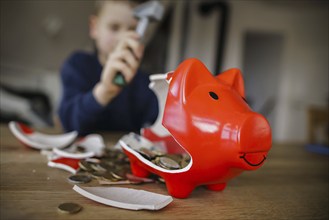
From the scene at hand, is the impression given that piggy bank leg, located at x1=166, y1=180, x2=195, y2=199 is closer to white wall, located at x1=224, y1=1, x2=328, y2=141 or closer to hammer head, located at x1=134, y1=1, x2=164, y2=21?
hammer head, located at x1=134, y1=1, x2=164, y2=21

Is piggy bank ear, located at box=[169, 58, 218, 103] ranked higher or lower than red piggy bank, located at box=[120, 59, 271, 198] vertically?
higher

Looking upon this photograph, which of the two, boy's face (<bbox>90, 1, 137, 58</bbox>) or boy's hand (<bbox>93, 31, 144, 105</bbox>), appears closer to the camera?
boy's hand (<bbox>93, 31, 144, 105</bbox>)

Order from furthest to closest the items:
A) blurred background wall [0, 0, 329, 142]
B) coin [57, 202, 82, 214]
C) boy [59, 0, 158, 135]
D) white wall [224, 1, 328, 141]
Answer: white wall [224, 1, 328, 141], blurred background wall [0, 0, 329, 142], boy [59, 0, 158, 135], coin [57, 202, 82, 214]

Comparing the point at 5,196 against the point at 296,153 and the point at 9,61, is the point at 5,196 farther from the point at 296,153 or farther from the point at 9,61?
the point at 9,61

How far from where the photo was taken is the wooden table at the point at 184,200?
0.26 meters

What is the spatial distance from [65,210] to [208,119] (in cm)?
16

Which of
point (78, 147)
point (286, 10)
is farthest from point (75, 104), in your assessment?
point (286, 10)

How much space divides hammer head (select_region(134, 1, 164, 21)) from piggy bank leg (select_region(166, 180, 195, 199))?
0.40 metres

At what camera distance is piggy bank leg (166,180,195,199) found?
33 cm

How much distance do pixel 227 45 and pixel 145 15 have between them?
10.7 feet

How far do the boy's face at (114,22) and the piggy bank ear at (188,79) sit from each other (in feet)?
1.87

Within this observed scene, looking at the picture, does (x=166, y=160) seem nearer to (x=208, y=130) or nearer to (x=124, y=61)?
(x=208, y=130)

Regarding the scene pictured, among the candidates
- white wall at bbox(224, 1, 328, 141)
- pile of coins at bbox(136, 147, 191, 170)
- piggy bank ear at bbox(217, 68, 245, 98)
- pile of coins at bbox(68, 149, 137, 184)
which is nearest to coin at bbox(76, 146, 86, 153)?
pile of coins at bbox(68, 149, 137, 184)

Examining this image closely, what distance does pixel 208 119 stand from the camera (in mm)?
298
